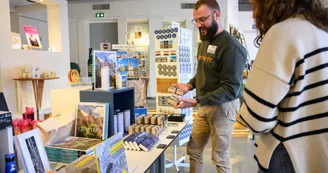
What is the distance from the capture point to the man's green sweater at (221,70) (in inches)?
74.4

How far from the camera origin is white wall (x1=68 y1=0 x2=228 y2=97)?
28.2ft

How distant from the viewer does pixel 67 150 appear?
4.72 ft

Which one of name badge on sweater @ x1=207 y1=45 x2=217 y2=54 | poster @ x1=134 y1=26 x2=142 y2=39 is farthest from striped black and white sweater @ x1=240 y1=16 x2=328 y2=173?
poster @ x1=134 y1=26 x2=142 y2=39

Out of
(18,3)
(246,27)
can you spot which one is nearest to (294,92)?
(18,3)

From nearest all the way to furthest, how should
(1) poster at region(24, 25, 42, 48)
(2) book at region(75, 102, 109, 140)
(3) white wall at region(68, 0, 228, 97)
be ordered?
1. (2) book at region(75, 102, 109, 140)
2. (1) poster at region(24, 25, 42, 48)
3. (3) white wall at region(68, 0, 228, 97)

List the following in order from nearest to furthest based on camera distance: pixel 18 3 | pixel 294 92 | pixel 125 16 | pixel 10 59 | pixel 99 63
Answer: pixel 294 92
pixel 99 63
pixel 10 59
pixel 18 3
pixel 125 16

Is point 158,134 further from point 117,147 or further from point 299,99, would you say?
point 299,99

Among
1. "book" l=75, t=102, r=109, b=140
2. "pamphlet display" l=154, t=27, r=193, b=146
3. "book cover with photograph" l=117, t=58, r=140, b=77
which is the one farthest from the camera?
"book cover with photograph" l=117, t=58, r=140, b=77

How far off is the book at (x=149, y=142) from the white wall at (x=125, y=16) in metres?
6.85

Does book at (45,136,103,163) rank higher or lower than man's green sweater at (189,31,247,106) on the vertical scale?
lower

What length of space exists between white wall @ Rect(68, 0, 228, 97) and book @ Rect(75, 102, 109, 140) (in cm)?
692

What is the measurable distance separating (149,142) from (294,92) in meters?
Result: 1.03

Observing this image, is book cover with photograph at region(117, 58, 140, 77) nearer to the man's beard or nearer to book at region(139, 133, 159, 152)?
the man's beard

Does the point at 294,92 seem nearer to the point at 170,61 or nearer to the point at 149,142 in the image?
the point at 149,142
